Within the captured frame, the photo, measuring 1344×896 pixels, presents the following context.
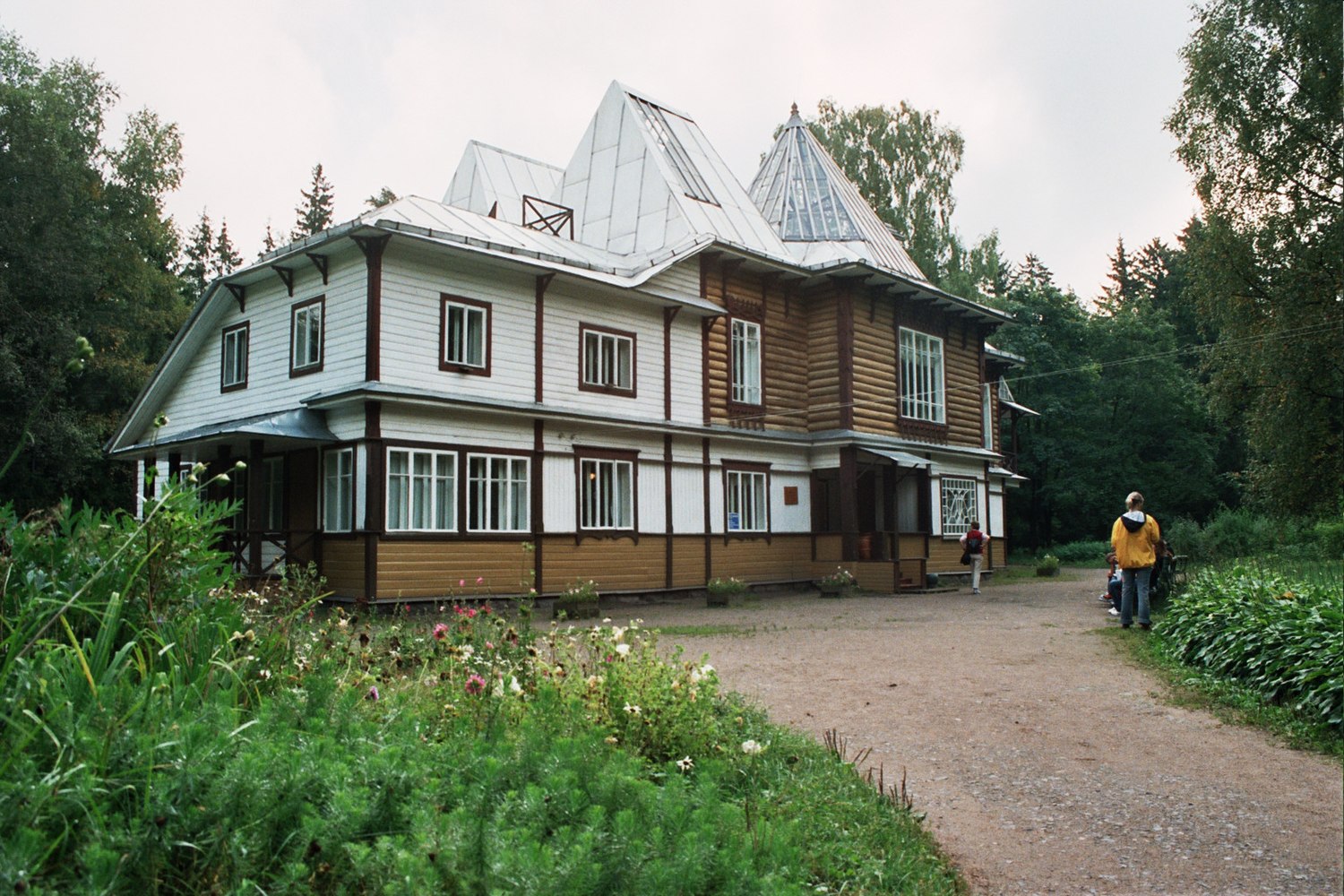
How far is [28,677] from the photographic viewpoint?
11.5ft

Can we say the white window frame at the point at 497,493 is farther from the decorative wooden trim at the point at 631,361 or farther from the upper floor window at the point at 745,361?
the upper floor window at the point at 745,361

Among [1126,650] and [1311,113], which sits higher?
[1311,113]

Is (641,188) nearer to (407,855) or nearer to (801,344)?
(801,344)

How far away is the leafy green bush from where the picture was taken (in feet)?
23.5

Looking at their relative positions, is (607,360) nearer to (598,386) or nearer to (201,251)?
(598,386)

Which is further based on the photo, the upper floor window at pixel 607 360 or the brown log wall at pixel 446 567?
the upper floor window at pixel 607 360

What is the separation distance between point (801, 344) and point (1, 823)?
22.9m

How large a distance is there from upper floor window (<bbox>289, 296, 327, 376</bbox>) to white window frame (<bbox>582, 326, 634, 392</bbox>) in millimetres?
4847

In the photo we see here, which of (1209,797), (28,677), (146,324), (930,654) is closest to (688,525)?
(930,654)

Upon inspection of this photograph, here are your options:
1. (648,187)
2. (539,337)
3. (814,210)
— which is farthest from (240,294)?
(814,210)

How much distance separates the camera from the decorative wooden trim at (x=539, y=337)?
19.1m

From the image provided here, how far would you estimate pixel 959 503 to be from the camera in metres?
27.9

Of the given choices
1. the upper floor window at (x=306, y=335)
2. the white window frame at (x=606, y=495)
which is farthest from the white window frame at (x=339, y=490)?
the white window frame at (x=606, y=495)

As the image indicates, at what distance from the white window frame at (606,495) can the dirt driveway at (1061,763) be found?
23.9 feet
